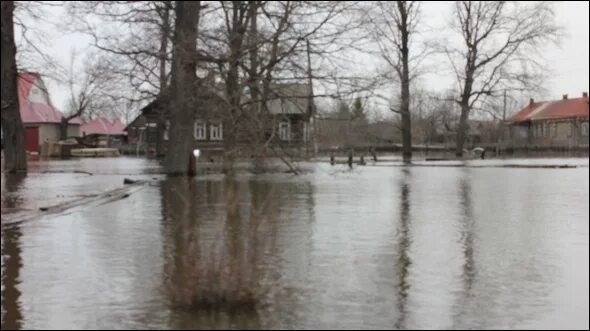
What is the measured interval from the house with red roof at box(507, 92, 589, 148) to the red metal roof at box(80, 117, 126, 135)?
157 ft

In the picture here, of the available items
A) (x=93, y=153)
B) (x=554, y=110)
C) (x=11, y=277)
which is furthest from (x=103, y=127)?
(x=11, y=277)

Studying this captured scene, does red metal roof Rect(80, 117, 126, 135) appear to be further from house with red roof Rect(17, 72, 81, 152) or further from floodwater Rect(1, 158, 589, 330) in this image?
floodwater Rect(1, 158, 589, 330)

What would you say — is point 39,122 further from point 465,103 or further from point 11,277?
point 11,277

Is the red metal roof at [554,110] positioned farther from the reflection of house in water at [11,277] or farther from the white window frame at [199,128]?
the reflection of house in water at [11,277]

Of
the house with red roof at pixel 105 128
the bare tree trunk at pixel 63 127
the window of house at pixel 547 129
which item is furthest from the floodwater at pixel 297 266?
the house with red roof at pixel 105 128

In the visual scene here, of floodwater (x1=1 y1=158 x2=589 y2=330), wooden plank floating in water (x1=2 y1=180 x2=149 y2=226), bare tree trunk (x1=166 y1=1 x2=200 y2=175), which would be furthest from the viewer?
bare tree trunk (x1=166 y1=1 x2=200 y2=175)

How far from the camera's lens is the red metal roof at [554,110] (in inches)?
2936

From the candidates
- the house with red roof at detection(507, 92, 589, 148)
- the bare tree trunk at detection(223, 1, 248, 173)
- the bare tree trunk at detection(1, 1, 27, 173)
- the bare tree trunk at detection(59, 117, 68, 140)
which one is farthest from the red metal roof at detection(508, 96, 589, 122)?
the bare tree trunk at detection(1, 1, 27, 173)

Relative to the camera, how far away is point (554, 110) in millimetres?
78875

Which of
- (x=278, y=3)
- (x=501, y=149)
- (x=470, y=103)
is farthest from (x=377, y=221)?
(x=501, y=149)

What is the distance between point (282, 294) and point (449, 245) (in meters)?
3.92

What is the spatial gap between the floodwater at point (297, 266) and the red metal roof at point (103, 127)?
79318 millimetres

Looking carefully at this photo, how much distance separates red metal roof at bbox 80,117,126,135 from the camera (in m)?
93.0

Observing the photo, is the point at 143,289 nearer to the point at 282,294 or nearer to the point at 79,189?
the point at 282,294
